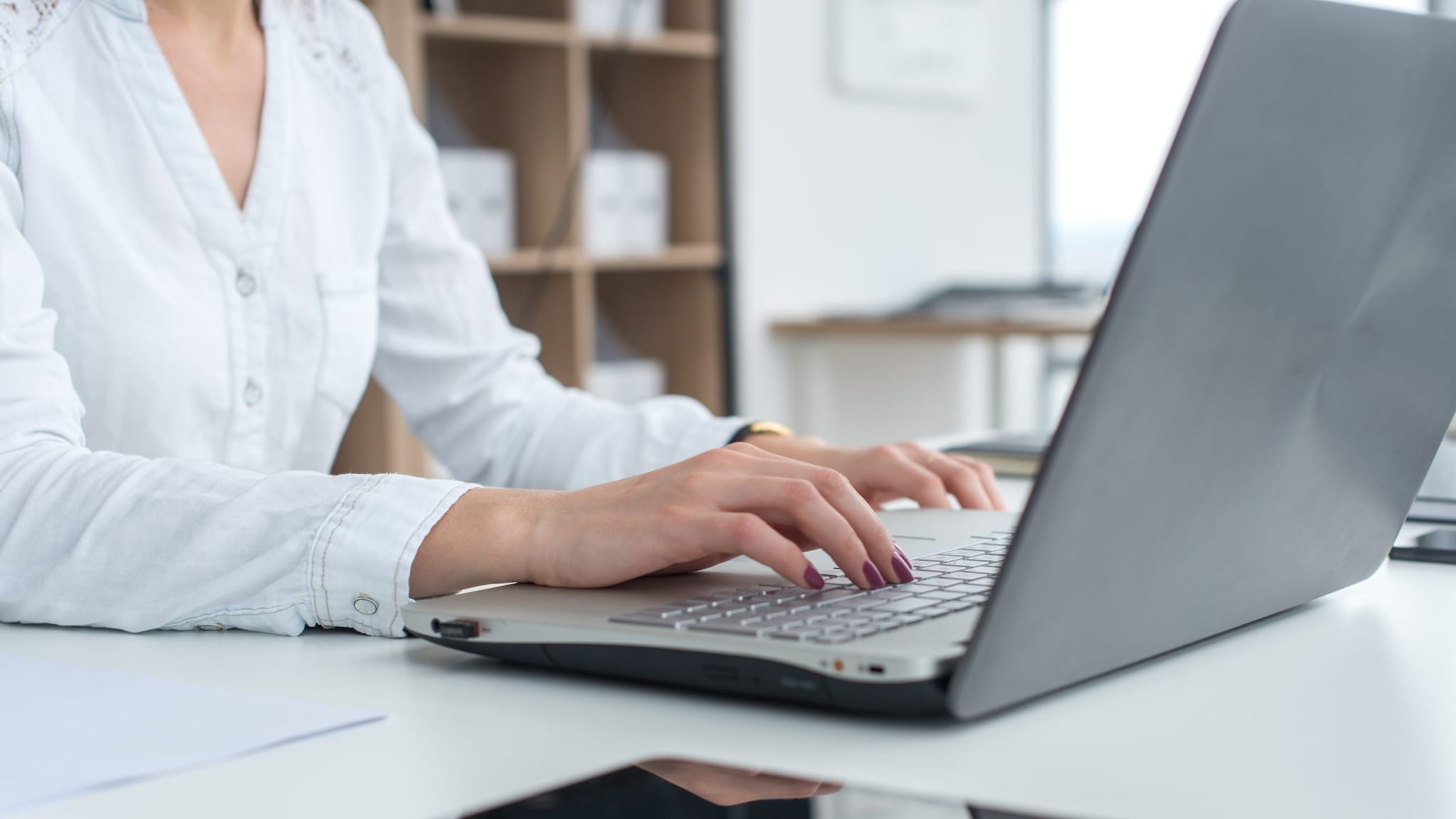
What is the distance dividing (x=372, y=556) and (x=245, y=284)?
503 millimetres

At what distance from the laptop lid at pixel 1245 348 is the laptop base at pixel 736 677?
0.8 inches

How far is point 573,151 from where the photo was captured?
3.08m

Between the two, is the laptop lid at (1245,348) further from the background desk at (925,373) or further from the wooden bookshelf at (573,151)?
the background desk at (925,373)

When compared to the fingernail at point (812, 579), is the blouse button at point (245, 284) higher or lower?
higher

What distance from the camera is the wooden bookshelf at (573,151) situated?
283 cm

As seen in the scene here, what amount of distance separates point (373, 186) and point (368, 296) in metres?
0.10

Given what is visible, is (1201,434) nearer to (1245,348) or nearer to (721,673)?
(1245,348)

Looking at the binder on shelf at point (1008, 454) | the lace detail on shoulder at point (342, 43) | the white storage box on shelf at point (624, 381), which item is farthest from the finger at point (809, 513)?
the white storage box on shelf at point (624, 381)

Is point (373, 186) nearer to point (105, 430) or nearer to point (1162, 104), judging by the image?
point (105, 430)

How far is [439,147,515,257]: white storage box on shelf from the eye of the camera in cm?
293

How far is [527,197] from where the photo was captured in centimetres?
320

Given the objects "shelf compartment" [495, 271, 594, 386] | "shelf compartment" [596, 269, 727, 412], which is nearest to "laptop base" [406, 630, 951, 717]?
"shelf compartment" [495, 271, 594, 386]

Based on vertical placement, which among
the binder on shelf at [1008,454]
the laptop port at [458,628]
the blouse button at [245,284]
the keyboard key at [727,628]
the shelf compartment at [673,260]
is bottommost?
the shelf compartment at [673,260]

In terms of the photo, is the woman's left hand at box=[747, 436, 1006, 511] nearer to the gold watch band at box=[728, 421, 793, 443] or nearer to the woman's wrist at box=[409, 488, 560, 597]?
the gold watch band at box=[728, 421, 793, 443]
